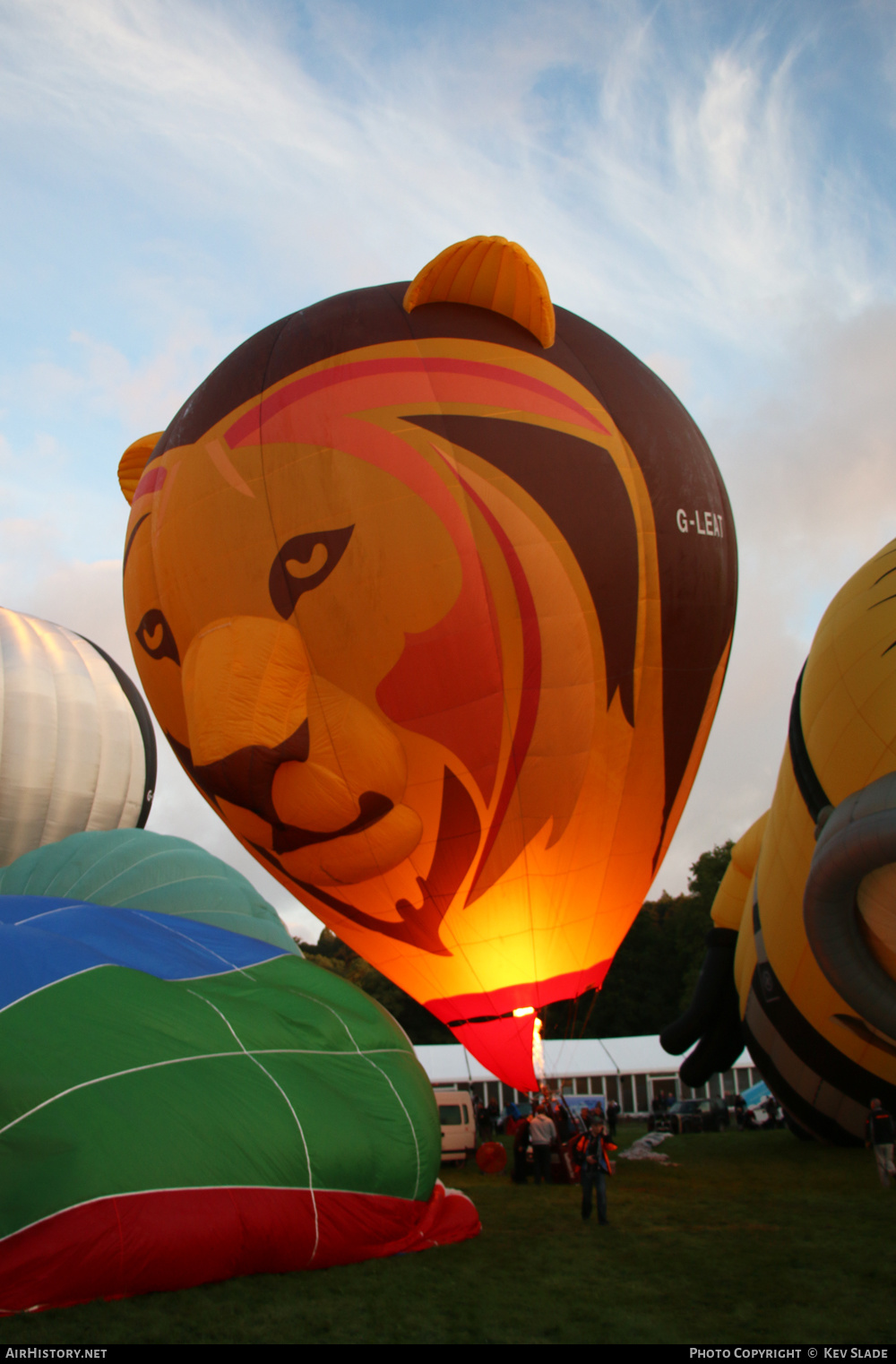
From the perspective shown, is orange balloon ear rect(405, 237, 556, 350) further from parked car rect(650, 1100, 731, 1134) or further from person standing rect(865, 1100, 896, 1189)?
parked car rect(650, 1100, 731, 1134)

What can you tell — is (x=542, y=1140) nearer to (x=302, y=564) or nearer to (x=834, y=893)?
(x=834, y=893)

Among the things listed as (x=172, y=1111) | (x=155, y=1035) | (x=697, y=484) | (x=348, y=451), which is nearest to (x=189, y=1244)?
(x=172, y=1111)

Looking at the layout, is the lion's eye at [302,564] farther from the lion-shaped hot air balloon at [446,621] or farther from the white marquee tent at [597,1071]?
the white marquee tent at [597,1071]

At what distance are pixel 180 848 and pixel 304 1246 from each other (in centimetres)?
470

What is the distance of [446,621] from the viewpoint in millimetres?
8461

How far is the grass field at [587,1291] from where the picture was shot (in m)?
4.43

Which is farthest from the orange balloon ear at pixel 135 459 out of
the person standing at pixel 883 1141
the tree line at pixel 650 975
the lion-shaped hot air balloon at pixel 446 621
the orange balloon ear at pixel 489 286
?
the tree line at pixel 650 975

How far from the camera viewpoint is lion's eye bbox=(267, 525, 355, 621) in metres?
8.55

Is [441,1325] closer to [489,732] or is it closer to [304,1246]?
[304,1246]

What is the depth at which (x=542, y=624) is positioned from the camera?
28.3 ft

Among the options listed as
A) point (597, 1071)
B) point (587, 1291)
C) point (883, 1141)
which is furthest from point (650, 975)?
point (587, 1291)

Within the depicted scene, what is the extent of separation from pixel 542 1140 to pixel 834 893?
Answer: 387 cm

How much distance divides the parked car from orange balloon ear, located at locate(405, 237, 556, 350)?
16.0 m

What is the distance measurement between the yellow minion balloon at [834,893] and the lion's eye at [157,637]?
18.3 feet
